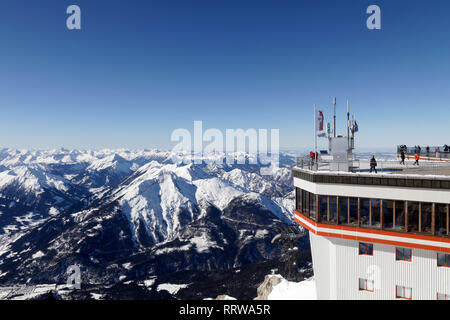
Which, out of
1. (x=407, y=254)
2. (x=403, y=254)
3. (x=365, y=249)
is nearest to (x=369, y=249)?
(x=365, y=249)

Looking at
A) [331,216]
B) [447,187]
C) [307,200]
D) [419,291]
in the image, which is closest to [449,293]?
[419,291]

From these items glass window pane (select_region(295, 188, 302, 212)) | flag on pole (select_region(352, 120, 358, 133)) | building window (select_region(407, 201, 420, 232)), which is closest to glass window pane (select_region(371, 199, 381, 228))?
building window (select_region(407, 201, 420, 232))

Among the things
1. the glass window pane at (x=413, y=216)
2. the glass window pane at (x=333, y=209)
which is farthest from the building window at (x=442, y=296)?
the glass window pane at (x=333, y=209)

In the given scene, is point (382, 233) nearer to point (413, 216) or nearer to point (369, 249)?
point (369, 249)

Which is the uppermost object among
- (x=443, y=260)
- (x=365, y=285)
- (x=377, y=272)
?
(x=443, y=260)

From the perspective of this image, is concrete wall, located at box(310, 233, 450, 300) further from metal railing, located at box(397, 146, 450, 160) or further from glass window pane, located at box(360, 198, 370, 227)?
metal railing, located at box(397, 146, 450, 160)

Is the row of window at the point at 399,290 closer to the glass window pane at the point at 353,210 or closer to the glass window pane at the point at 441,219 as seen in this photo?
the glass window pane at the point at 441,219
